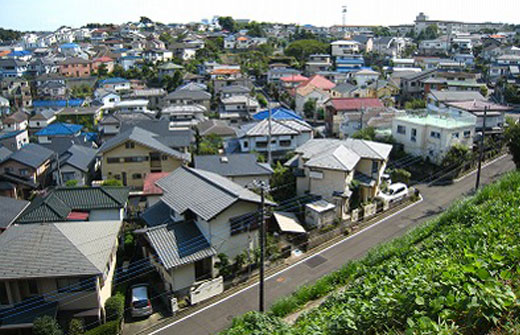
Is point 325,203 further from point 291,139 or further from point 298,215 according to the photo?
point 291,139

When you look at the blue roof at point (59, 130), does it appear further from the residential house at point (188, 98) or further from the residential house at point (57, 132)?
the residential house at point (188, 98)

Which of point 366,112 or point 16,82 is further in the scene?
point 16,82

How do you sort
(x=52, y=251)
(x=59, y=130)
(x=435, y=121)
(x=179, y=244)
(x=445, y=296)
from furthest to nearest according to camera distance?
(x=59, y=130), (x=435, y=121), (x=179, y=244), (x=52, y=251), (x=445, y=296)

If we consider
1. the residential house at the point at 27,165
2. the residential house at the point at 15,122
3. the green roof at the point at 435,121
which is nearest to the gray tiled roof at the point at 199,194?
the residential house at the point at 27,165

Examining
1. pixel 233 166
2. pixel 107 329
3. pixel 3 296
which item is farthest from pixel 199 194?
pixel 3 296

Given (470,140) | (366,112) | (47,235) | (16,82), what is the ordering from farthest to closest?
(16,82) < (366,112) < (470,140) < (47,235)

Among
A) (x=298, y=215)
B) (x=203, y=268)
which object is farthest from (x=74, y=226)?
(x=298, y=215)

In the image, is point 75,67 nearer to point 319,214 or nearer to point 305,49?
point 305,49
